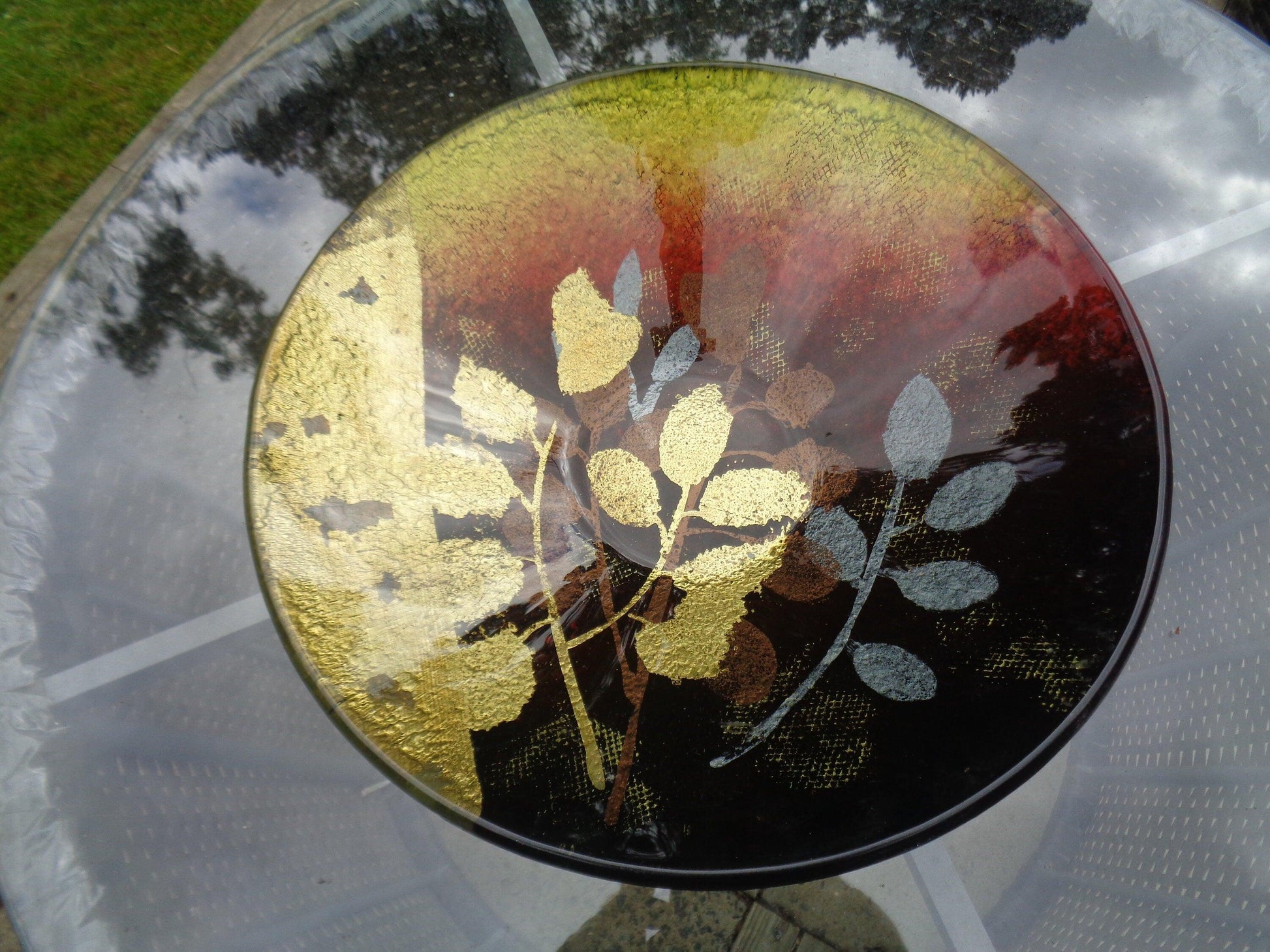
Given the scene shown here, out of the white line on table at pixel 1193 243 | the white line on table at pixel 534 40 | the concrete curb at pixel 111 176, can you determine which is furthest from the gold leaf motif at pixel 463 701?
the concrete curb at pixel 111 176

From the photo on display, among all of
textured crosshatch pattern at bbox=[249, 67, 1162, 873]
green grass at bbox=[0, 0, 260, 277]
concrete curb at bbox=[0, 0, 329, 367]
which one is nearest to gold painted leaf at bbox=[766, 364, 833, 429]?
textured crosshatch pattern at bbox=[249, 67, 1162, 873]

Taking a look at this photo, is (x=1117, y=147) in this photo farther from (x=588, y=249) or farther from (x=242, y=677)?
(x=242, y=677)

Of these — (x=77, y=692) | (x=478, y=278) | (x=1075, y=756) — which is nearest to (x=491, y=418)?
(x=478, y=278)

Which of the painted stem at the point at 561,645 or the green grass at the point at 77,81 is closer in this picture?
the painted stem at the point at 561,645

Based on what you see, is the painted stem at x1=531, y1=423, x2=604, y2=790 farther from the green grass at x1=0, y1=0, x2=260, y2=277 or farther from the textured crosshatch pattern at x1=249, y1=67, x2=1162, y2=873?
the green grass at x1=0, y1=0, x2=260, y2=277

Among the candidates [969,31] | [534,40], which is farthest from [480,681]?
[969,31]

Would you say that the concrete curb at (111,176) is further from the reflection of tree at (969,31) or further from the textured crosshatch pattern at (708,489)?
the reflection of tree at (969,31)
